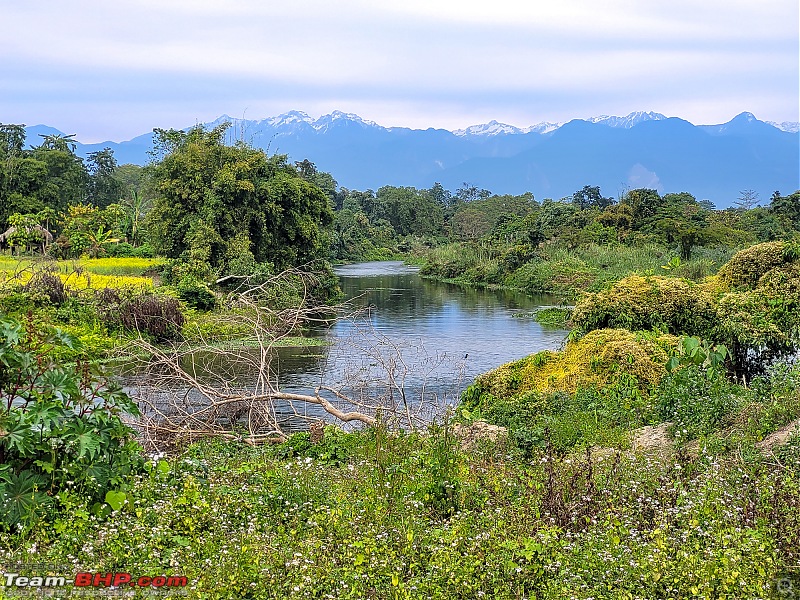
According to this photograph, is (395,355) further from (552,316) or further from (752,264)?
(552,316)

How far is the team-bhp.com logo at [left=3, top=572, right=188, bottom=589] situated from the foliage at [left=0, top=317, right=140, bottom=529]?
0.52 m

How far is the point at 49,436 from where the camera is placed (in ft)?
15.1

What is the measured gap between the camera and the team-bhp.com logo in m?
3.91

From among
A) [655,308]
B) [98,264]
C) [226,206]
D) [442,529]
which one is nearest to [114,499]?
[442,529]

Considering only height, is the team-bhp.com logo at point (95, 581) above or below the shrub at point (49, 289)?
below

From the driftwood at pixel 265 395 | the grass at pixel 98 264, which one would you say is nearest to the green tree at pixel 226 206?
the grass at pixel 98 264

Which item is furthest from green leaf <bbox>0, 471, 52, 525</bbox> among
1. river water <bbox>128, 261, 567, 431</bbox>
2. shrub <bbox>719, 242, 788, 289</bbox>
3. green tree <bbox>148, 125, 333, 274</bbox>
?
green tree <bbox>148, 125, 333, 274</bbox>

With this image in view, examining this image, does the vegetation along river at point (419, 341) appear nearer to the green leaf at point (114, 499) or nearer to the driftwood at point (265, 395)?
the driftwood at point (265, 395)

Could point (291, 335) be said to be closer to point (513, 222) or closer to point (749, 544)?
point (749, 544)

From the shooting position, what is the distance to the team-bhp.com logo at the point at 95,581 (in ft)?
12.8

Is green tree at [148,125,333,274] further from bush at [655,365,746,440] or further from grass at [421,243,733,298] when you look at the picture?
bush at [655,365,746,440]

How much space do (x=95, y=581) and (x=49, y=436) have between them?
1.00 metres

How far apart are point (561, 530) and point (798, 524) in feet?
4.51

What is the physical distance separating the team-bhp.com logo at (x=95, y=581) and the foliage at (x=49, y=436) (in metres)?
0.52
